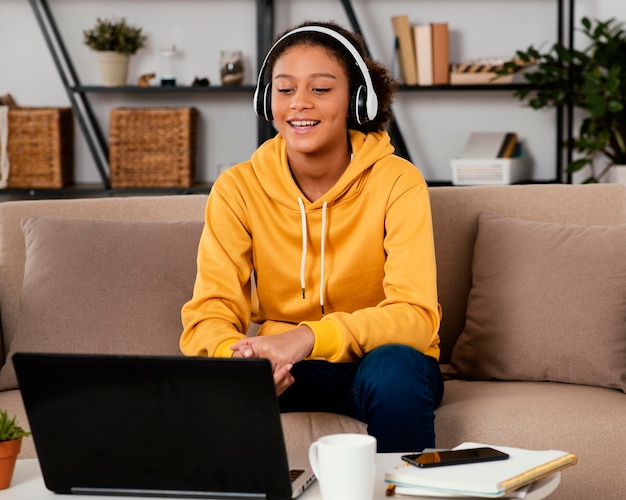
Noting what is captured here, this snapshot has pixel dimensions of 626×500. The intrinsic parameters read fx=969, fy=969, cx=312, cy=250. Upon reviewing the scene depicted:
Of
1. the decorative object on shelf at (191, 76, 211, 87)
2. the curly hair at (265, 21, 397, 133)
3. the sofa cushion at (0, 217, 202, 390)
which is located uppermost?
the decorative object on shelf at (191, 76, 211, 87)

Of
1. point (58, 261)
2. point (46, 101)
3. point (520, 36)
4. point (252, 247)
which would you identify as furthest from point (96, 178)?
point (252, 247)

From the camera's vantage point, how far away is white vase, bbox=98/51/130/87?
13.3 feet

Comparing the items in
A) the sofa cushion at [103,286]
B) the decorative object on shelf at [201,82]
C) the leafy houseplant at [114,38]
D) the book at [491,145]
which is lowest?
the sofa cushion at [103,286]

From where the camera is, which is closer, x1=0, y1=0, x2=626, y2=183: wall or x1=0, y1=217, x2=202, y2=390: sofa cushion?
x1=0, y1=217, x2=202, y2=390: sofa cushion

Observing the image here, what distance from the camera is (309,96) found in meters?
1.92

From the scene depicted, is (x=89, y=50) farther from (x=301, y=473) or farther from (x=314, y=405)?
(x=301, y=473)

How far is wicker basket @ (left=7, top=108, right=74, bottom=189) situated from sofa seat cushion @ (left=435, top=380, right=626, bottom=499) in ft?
8.52

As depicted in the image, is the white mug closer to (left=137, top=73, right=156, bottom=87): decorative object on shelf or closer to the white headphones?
the white headphones

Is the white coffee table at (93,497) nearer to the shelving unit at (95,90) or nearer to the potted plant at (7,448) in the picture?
the potted plant at (7,448)

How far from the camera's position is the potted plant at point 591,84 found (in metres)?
3.74

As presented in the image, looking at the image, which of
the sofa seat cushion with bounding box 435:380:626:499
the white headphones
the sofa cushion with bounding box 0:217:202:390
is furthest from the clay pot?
the white headphones

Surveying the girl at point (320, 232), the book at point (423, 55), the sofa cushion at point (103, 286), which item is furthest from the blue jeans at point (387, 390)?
the book at point (423, 55)

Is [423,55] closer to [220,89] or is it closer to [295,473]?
[220,89]

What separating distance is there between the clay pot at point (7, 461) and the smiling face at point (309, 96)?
873 mm
